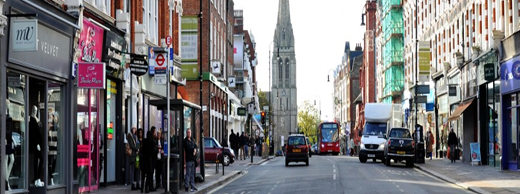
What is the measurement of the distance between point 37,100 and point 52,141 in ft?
4.88

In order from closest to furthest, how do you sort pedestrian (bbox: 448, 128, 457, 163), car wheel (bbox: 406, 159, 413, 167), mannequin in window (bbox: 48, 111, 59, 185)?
mannequin in window (bbox: 48, 111, 59, 185)
car wheel (bbox: 406, 159, 413, 167)
pedestrian (bbox: 448, 128, 457, 163)

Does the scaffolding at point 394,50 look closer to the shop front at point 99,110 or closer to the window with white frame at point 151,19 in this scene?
the window with white frame at point 151,19

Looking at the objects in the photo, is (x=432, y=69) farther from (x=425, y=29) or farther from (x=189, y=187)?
(x=189, y=187)

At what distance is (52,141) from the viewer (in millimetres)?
21172

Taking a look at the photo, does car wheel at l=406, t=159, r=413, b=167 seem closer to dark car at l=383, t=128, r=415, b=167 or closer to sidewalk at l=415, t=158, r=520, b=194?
dark car at l=383, t=128, r=415, b=167

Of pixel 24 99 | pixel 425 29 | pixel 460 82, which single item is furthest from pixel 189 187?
pixel 425 29

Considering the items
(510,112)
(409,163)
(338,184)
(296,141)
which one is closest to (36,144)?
(338,184)

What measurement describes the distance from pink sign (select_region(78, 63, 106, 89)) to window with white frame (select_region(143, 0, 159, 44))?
31.5ft

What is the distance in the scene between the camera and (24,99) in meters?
19.0

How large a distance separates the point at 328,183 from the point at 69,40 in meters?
9.70

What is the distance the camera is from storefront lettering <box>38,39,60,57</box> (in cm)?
1999

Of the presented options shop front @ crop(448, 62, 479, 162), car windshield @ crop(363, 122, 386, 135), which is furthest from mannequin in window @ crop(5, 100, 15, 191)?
car windshield @ crop(363, 122, 386, 135)

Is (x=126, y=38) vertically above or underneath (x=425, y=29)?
underneath

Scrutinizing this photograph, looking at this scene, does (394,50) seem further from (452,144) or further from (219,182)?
(219,182)
